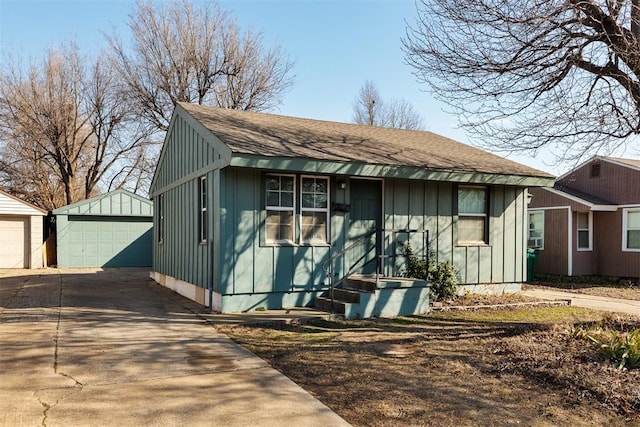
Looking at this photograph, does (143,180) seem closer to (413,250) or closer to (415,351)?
(413,250)

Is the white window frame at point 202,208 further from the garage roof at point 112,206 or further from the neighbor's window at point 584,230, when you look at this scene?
the neighbor's window at point 584,230

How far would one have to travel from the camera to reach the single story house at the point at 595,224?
17359mm

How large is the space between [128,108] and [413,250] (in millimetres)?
21513

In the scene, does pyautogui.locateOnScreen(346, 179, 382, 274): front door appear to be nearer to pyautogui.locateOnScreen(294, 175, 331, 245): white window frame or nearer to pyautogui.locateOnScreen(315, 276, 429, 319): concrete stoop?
pyautogui.locateOnScreen(294, 175, 331, 245): white window frame

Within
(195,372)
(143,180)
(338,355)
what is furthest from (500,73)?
(143,180)

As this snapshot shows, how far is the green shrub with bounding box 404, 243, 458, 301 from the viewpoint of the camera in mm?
10336

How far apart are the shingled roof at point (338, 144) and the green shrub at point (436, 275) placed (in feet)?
6.50

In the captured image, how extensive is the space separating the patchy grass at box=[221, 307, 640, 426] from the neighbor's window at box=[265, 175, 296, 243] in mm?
2087

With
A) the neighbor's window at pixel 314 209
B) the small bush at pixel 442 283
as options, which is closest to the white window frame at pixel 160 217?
the neighbor's window at pixel 314 209

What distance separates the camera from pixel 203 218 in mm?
10555

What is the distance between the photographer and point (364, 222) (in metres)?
10.4

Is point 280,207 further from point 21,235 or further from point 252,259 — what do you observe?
point 21,235

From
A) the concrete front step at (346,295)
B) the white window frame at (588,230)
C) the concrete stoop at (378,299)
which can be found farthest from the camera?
the white window frame at (588,230)

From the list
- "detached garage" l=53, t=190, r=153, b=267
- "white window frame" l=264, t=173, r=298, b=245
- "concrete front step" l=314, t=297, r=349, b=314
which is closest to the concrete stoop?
"concrete front step" l=314, t=297, r=349, b=314
